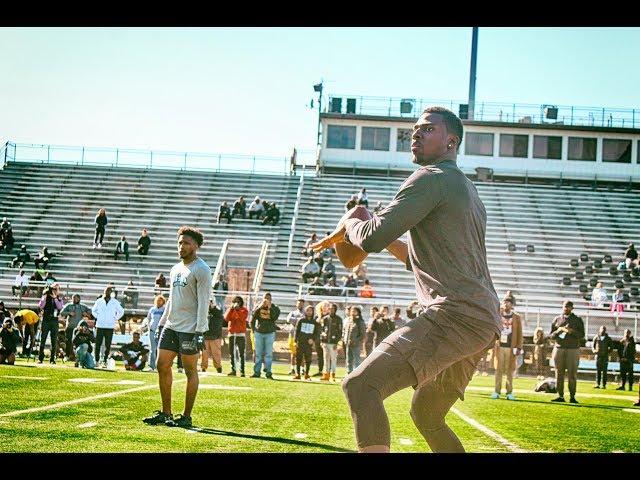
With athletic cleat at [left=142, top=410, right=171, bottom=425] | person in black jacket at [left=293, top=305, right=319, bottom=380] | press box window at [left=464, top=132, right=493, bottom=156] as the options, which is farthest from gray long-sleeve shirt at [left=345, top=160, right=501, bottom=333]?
press box window at [left=464, top=132, right=493, bottom=156]

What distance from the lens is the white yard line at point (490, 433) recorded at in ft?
27.5

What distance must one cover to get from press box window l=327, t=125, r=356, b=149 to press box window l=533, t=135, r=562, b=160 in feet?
31.2

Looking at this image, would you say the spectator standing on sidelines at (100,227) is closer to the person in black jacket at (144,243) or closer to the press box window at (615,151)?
the person in black jacket at (144,243)

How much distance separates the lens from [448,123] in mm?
4598

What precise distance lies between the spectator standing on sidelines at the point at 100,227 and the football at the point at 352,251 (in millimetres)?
33962

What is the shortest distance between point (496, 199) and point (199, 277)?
36513 millimetres

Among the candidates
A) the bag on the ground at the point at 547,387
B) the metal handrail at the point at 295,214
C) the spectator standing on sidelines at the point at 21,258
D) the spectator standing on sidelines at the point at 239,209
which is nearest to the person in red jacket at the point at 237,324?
the bag on the ground at the point at 547,387

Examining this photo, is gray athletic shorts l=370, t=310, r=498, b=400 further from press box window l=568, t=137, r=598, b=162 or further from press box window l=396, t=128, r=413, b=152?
press box window l=568, t=137, r=598, b=162

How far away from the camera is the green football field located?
7.74 meters

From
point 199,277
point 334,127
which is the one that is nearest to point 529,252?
point 334,127

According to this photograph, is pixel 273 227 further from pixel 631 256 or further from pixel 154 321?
pixel 154 321
